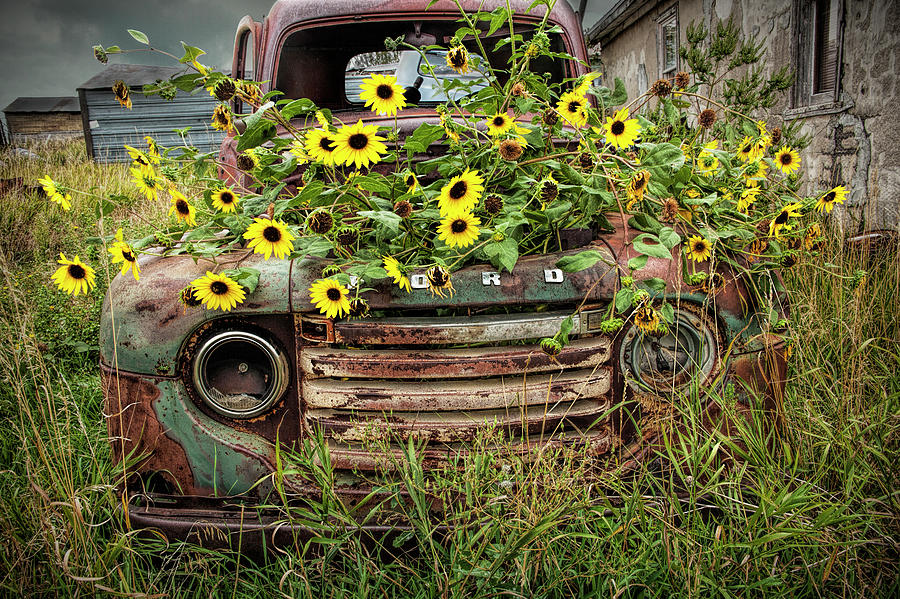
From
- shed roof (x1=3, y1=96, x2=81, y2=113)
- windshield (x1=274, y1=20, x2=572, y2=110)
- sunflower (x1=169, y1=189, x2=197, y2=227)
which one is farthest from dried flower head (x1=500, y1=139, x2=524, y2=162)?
shed roof (x1=3, y1=96, x2=81, y2=113)

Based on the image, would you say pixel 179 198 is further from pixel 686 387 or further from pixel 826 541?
pixel 826 541

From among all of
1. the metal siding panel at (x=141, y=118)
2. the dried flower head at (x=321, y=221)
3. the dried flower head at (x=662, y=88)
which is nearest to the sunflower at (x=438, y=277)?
the dried flower head at (x=321, y=221)

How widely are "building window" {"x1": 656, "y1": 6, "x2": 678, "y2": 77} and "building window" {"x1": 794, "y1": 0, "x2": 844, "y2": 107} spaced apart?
138 inches

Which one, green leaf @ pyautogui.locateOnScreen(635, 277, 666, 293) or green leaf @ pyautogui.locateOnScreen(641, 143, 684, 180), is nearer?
green leaf @ pyautogui.locateOnScreen(635, 277, 666, 293)

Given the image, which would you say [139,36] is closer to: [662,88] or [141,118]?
[662,88]

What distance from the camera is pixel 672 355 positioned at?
1.52m

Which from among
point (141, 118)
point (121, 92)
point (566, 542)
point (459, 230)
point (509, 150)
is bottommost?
point (566, 542)

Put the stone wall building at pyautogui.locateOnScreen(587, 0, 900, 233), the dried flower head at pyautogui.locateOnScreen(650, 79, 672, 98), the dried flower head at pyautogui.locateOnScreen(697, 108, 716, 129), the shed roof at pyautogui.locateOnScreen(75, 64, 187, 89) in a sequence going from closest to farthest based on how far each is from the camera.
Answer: the dried flower head at pyautogui.locateOnScreen(650, 79, 672, 98) → the dried flower head at pyautogui.locateOnScreen(697, 108, 716, 129) → the stone wall building at pyautogui.locateOnScreen(587, 0, 900, 233) → the shed roof at pyautogui.locateOnScreen(75, 64, 187, 89)

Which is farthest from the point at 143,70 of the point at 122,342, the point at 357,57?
the point at 122,342

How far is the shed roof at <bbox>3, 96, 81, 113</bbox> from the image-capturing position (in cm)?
3288

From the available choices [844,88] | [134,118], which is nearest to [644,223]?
[844,88]

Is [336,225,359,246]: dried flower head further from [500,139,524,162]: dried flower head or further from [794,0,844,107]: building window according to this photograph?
[794,0,844,107]: building window

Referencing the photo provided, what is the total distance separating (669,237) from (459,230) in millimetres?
537

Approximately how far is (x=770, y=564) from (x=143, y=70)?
26.5 metres
